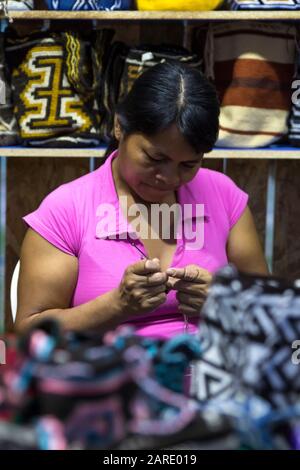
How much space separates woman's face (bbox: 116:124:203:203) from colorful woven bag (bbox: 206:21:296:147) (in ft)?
2.47

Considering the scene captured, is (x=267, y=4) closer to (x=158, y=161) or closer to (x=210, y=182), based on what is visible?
(x=210, y=182)

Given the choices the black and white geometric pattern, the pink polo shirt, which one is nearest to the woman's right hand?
the pink polo shirt

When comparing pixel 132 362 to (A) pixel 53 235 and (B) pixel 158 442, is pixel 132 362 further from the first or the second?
(A) pixel 53 235

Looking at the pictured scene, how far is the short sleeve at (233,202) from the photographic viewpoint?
6.64 feet

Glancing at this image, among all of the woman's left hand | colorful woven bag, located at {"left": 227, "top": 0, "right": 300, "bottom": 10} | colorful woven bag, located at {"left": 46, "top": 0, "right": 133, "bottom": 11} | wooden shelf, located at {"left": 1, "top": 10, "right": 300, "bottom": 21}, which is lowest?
the woman's left hand

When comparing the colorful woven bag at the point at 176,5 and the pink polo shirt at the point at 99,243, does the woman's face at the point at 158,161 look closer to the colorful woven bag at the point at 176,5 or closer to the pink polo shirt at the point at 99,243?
the pink polo shirt at the point at 99,243

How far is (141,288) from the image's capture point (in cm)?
165

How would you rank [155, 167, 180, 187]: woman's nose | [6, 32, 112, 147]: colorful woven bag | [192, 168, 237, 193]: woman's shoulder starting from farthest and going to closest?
[6, 32, 112, 147]: colorful woven bag
[192, 168, 237, 193]: woman's shoulder
[155, 167, 180, 187]: woman's nose

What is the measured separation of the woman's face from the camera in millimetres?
1723

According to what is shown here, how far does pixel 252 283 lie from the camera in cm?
99

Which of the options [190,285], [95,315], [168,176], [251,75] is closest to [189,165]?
[168,176]

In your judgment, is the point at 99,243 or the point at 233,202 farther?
the point at 233,202

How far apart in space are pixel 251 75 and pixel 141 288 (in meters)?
1.08

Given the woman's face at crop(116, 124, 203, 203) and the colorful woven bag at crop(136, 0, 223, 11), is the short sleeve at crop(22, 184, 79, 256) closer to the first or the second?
the woman's face at crop(116, 124, 203, 203)
